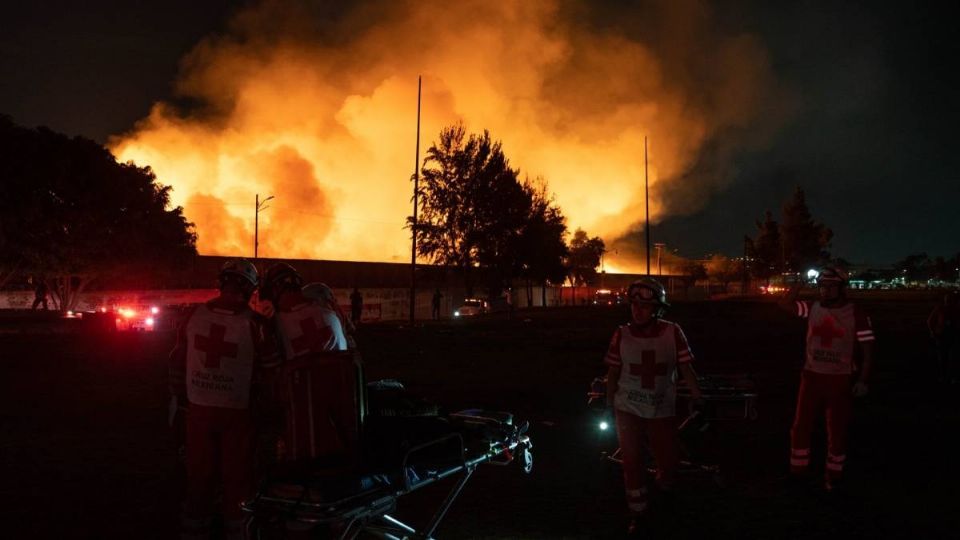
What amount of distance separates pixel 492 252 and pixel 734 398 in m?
44.6

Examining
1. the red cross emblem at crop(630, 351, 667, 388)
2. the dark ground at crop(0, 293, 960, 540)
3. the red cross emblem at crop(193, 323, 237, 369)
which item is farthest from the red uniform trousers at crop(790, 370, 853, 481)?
the red cross emblem at crop(193, 323, 237, 369)

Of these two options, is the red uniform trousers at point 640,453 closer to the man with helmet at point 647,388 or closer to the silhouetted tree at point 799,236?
the man with helmet at point 647,388

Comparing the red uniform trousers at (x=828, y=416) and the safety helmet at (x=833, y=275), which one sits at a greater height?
the safety helmet at (x=833, y=275)

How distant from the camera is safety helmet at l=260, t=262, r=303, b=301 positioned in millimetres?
5832

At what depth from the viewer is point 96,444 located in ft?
31.0

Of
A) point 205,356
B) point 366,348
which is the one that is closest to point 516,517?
point 205,356

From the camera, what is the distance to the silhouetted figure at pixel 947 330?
47.1 feet

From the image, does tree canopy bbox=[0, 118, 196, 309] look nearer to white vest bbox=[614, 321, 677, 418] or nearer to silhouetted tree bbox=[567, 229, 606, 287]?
white vest bbox=[614, 321, 677, 418]

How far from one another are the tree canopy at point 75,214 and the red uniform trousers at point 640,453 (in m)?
44.1

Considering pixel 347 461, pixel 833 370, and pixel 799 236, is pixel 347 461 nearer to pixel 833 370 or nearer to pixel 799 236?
pixel 833 370

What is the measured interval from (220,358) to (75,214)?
44.9m

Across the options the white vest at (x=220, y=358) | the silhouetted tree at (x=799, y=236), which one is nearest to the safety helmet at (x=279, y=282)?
the white vest at (x=220, y=358)

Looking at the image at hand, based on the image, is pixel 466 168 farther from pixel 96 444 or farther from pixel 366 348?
pixel 96 444

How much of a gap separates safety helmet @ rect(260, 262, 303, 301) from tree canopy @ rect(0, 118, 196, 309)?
4237 centimetres
